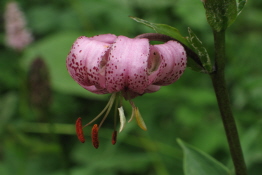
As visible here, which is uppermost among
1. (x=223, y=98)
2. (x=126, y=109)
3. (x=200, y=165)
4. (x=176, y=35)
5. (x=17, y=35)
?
(x=176, y=35)

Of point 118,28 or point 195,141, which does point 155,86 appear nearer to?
point 195,141

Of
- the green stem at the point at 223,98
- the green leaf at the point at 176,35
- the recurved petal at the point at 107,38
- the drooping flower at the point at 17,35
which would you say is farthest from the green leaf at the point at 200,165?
the drooping flower at the point at 17,35

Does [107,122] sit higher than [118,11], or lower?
lower

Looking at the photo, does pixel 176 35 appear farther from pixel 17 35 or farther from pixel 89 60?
pixel 17 35

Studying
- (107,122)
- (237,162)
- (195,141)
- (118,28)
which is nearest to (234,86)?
(195,141)

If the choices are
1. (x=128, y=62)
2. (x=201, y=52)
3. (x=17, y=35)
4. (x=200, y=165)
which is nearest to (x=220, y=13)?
(x=201, y=52)

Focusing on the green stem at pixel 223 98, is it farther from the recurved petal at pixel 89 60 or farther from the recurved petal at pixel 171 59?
the recurved petal at pixel 89 60

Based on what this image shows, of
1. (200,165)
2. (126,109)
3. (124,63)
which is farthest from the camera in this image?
(126,109)
